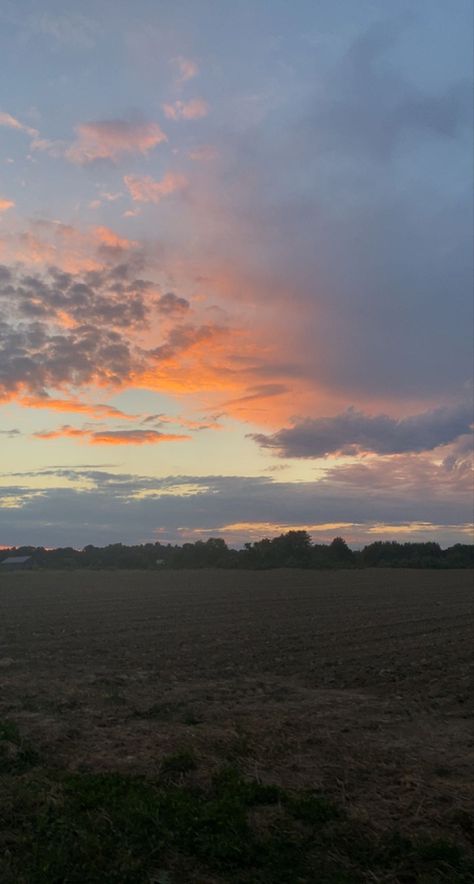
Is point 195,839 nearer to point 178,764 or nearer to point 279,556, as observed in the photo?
point 178,764

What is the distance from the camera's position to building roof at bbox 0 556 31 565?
112 meters

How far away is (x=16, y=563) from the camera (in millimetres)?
112125

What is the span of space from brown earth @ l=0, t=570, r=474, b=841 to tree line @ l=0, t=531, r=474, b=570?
77.6 meters

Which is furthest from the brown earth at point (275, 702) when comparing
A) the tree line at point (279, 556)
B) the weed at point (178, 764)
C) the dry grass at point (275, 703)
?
the tree line at point (279, 556)

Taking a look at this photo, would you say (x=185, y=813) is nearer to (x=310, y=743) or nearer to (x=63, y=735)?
(x=310, y=743)

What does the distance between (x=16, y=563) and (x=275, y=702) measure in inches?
4292

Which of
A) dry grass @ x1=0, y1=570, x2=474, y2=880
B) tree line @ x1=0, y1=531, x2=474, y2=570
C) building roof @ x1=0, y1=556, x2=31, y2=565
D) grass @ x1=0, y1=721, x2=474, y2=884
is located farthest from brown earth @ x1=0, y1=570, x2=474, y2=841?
building roof @ x1=0, y1=556, x2=31, y2=565

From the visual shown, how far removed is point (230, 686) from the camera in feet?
43.0

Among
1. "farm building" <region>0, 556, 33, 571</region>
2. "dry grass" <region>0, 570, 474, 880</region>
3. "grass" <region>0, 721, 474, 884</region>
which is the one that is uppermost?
"farm building" <region>0, 556, 33, 571</region>

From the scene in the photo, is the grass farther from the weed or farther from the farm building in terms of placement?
the farm building

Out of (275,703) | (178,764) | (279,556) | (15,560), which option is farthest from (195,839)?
(15,560)

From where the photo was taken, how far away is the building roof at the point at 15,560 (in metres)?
112

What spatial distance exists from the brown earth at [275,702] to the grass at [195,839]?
529 mm

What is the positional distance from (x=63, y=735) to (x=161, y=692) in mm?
3485
